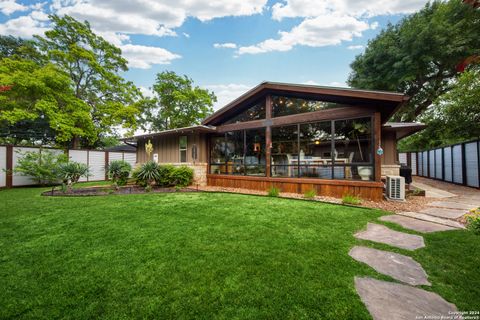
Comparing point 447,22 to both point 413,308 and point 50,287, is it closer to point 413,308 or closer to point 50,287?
point 413,308

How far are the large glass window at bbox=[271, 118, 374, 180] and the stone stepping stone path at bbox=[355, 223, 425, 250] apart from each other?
3.39 meters

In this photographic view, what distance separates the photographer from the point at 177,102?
66.5 ft

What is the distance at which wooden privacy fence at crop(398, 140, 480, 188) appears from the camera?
8.37m

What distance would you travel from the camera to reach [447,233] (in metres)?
3.19

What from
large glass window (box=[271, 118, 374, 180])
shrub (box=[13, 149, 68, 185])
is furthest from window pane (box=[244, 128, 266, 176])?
shrub (box=[13, 149, 68, 185])

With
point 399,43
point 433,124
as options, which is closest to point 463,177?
point 433,124

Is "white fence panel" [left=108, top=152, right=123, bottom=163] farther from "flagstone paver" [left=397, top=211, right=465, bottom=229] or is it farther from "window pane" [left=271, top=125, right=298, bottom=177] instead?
"flagstone paver" [left=397, top=211, right=465, bottom=229]

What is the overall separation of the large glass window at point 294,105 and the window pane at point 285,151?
64 cm

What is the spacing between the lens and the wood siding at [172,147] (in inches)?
395

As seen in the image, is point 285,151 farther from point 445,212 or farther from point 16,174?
point 16,174

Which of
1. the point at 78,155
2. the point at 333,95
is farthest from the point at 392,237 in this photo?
the point at 78,155

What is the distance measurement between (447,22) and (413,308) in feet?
61.2

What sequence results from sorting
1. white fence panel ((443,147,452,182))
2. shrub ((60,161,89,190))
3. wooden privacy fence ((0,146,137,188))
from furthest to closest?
white fence panel ((443,147,452,182)), wooden privacy fence ((0,146,137,188)), shrub ((60,161,89,190))

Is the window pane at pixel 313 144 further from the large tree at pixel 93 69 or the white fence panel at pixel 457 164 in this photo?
the large tree at pixel 93 69
